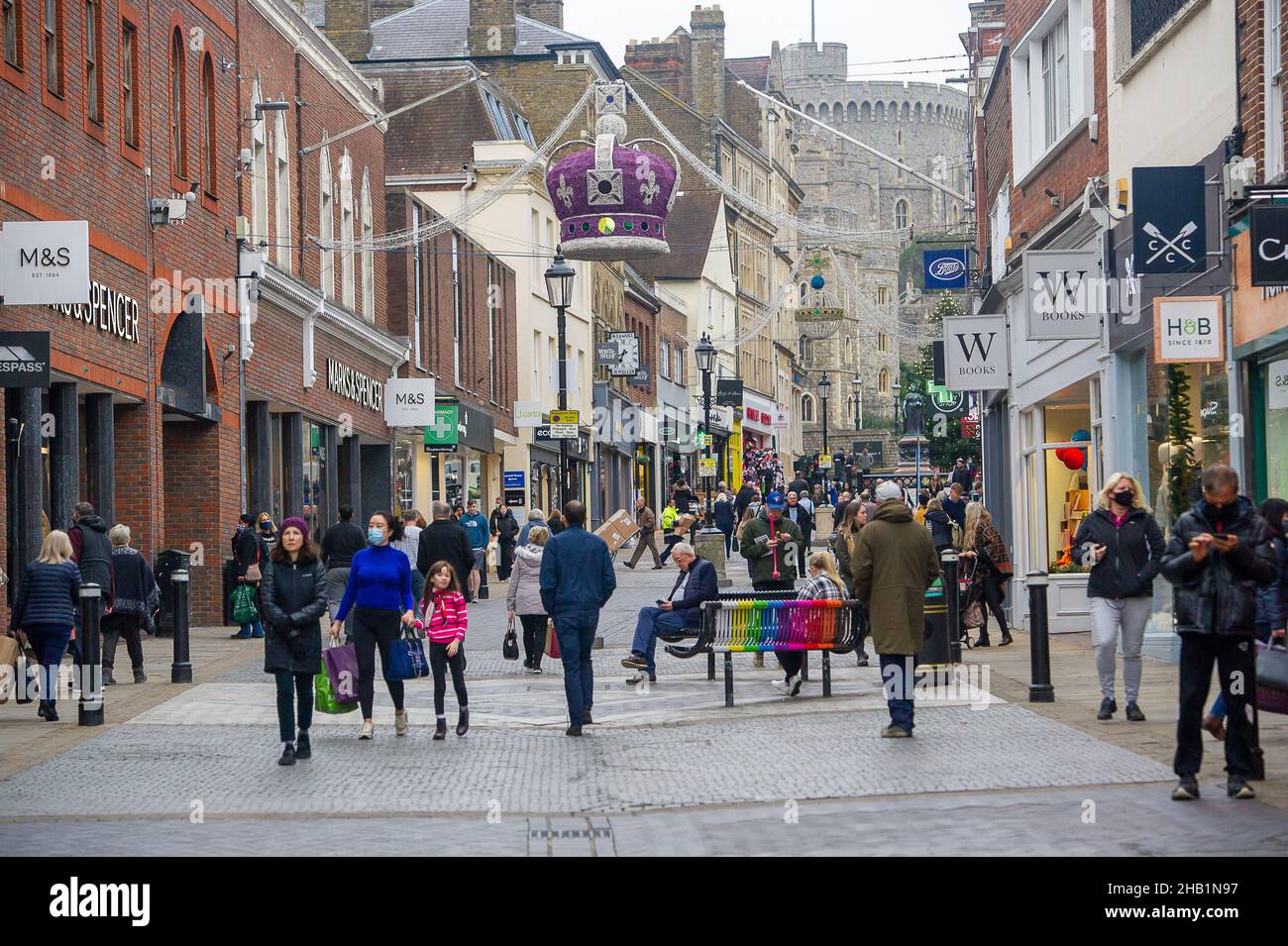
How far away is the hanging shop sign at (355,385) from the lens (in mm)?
35688

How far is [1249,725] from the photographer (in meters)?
10.5

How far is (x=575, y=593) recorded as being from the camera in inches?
578

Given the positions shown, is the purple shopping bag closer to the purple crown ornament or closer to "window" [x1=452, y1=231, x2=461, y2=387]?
the purple crown ornament

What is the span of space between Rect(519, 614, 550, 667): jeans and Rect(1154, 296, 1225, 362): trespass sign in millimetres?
6628

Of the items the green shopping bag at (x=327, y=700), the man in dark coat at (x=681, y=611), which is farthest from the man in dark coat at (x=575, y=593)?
the man in dark coat at (x=681, y=611)

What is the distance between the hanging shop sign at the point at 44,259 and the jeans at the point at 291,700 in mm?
6930

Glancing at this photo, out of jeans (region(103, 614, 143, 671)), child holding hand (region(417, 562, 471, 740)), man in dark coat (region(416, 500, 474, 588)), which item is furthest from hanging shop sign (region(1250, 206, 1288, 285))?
jeans (region(103, 614, 143, 671))

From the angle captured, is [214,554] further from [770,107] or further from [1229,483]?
[770,107]

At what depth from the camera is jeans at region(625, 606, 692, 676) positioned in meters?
18.2

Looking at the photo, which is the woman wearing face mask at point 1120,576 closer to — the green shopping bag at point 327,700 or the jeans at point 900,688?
the jeans at point 900,688

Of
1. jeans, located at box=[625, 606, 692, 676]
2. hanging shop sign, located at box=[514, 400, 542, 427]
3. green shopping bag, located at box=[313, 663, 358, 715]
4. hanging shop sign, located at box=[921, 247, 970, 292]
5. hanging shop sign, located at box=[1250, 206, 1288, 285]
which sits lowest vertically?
green shopping bag, located at box=[313, 663, 358, 715]

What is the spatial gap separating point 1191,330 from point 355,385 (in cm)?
2243

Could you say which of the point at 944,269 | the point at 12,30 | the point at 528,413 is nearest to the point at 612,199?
the point at 944,269
